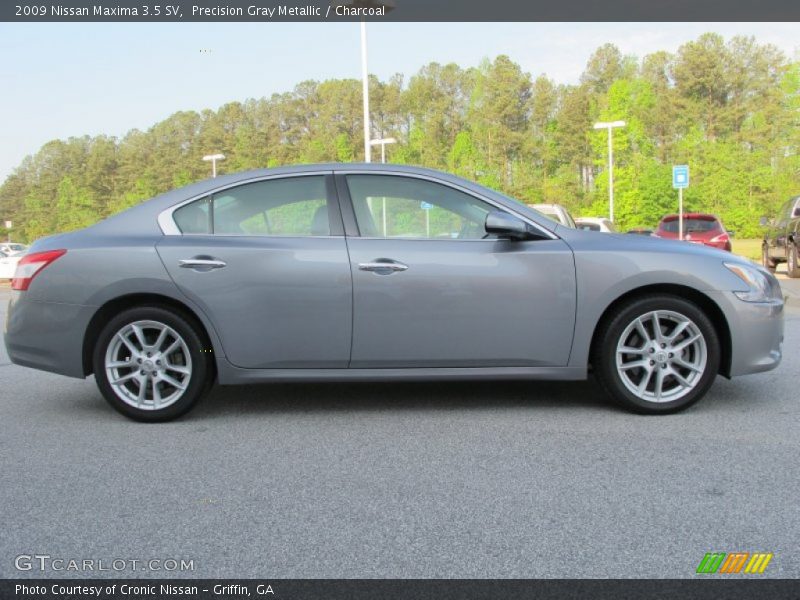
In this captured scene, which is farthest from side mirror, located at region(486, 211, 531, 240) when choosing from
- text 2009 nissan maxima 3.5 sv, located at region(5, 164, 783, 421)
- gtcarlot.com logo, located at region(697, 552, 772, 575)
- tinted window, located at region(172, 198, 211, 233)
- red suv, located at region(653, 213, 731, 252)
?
red suv, located at region(653, 213, 731, 252)

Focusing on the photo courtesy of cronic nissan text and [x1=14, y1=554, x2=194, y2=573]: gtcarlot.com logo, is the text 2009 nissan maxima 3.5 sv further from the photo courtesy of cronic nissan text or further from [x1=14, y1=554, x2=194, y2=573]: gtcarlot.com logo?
[x1=14, y1=554, x2=194, y2=573]: gtcarlot.com logo

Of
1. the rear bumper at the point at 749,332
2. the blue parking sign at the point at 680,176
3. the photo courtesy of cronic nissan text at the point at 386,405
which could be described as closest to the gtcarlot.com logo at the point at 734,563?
the photo courtesy of cronic nissan text at the point at 386,405

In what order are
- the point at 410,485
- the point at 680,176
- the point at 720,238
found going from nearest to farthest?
the point at 410,485 < the point at 720,238 < the point at 680,176

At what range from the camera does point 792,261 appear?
57.5ft

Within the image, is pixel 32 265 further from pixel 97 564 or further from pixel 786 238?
pixel 786 238

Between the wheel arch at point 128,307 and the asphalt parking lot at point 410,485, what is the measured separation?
20.5 inches

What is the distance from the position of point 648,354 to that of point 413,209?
1.69m

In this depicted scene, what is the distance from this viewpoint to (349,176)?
5023mm

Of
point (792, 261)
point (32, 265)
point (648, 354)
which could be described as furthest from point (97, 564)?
point (792, 261)

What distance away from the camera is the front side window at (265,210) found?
4926 millimetres

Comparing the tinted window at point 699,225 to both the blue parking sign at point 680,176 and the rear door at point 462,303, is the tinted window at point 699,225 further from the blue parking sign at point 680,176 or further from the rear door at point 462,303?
the rear door at point 462,303

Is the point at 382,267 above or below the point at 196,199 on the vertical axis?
below

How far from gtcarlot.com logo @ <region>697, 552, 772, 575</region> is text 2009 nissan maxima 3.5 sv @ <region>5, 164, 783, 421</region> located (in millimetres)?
2043

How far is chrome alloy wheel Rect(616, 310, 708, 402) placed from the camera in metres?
4.80
